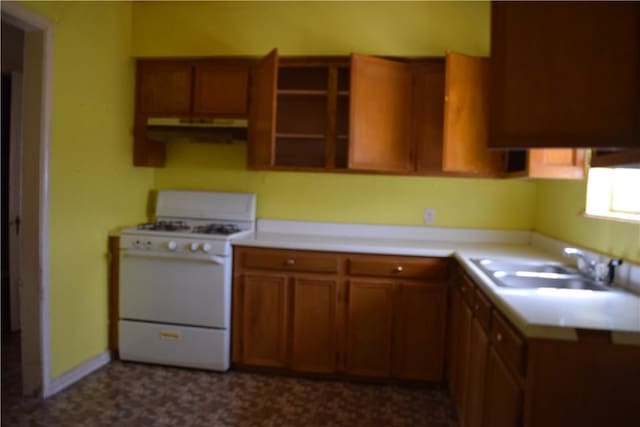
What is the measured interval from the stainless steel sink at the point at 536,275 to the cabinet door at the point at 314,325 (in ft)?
3.07

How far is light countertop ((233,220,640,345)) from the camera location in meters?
1.42

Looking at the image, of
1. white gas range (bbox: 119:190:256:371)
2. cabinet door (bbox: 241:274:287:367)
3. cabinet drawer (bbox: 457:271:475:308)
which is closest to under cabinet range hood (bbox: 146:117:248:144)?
white gas range (bbox: 119:190:256:371)

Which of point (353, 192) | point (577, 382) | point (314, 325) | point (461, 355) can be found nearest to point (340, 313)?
point (314, 325)

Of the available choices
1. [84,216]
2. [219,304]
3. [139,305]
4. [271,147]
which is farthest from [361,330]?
[84,216]

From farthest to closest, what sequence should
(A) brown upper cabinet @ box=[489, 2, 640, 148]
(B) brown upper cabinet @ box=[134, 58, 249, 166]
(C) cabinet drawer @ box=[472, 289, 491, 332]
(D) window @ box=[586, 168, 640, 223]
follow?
1. (B) brown upper cabinet @ box=[134, 58, 249, 166]
2. (D) window @ box=[586, 168, 640, 223]
3. (C) cabinet drawer @ box=[472, 289, 491, 332]
4. (A) brown upper cabinet @ box=[489, 2, 640, 148]

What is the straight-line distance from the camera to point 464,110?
107 inches

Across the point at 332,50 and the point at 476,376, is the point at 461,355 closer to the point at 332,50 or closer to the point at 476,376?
the point at 476,376

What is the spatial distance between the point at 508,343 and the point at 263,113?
6.59 feet

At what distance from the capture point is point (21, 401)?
8.52 ft

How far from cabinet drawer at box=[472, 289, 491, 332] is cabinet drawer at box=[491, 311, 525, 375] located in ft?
0.25

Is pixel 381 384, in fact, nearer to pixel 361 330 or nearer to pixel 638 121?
pixel 361 330

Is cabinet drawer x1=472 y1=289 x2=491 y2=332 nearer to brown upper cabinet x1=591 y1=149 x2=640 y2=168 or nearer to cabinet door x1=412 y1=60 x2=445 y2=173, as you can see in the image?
brown upper cabinet x1=591 y1=149 x2=640 y2=168

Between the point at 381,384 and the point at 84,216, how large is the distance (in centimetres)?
210

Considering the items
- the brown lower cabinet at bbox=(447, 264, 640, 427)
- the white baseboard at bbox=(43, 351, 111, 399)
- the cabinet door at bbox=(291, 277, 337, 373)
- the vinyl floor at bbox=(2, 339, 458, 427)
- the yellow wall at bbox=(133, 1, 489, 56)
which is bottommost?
the vinyl floor at bbox=(2, 339, 458, 427)
